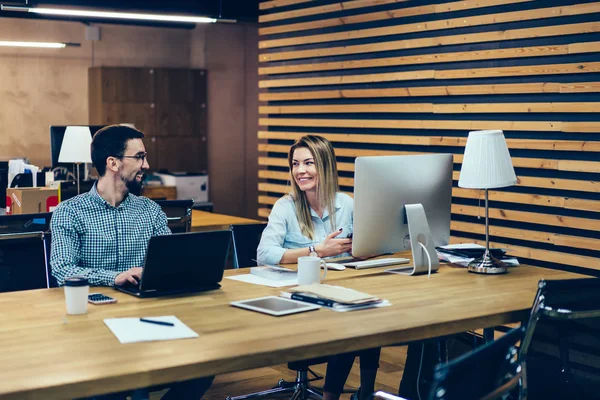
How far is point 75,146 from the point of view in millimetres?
6301

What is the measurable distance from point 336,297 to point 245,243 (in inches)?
53.1

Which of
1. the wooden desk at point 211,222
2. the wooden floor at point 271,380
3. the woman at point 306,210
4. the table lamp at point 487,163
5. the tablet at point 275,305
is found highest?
the table lamp at point 487,163

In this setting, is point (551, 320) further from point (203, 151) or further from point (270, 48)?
point (203, 151)

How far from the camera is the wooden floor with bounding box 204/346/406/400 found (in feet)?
15.8

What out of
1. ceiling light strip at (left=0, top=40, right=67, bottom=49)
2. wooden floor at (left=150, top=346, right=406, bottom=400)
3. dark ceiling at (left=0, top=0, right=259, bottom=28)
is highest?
dark ceiling at (left=0, top=0, right=259, bottom=28)

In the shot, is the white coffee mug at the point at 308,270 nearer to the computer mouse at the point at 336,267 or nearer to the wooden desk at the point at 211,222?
the computer mouse at the point at 336,267

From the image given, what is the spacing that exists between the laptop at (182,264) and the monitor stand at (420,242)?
96 centimetres

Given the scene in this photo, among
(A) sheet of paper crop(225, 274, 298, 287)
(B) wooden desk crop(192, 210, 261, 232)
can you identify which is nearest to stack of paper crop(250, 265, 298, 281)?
(A) sheet of paper crop(225, 274, 298, 287)

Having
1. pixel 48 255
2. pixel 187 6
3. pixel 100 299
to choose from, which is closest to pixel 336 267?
pixel 100 299

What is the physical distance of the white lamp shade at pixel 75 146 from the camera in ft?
20.6

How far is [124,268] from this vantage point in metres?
3.60

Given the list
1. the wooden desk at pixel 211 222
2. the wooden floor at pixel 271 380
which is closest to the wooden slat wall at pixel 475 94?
the wooden desk at pixel 211 222

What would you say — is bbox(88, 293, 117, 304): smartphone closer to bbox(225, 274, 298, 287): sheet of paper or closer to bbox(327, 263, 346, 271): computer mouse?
bbox(225, 274, 298, 287): sheet of paper

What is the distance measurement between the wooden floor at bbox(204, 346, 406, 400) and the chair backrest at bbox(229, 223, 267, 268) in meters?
0.93
